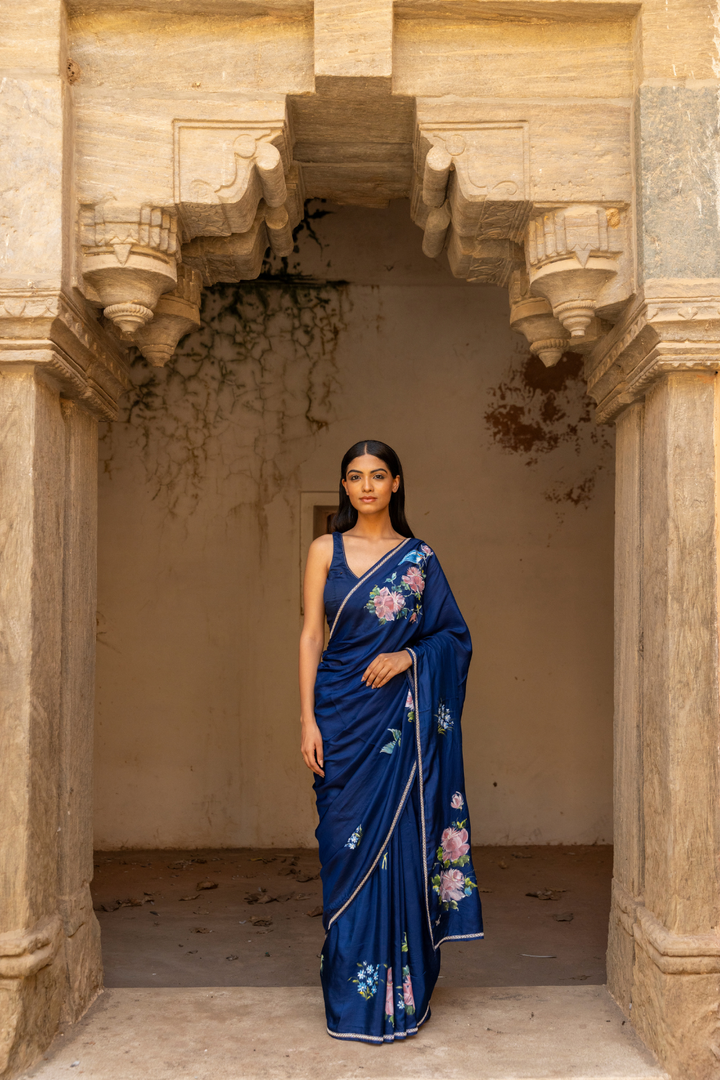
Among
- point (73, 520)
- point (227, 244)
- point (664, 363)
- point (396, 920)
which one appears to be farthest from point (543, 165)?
point (396, 920)

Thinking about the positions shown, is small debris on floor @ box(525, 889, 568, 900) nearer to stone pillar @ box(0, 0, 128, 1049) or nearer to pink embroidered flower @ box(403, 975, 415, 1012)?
pink embroidered flower @ box(403, 975, 415, 1012)

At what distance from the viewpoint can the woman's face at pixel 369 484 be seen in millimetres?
3172

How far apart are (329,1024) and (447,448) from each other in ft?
11.6

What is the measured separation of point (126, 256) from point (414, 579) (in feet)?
4.53

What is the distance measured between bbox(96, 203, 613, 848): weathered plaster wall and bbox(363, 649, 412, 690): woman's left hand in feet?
8.58

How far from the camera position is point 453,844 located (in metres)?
3.12

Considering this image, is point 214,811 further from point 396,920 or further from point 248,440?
point 396,920

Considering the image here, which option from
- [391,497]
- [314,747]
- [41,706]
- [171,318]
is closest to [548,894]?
[314,747]

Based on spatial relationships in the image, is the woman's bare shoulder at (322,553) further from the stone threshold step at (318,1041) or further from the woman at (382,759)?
the stone threshold step at (318,1041)

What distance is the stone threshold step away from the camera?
2711 millimetres

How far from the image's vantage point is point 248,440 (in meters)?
5.69

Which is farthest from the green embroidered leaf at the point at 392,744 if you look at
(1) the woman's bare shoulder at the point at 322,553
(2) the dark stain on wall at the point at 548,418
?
(2) the dark stain on wall at the point at 548,418

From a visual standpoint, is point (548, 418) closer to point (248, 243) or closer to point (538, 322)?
point (538, 322)

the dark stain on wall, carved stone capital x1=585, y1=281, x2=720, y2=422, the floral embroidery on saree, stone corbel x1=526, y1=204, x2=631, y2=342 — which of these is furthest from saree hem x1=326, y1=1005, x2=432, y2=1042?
the dark stain on wall
